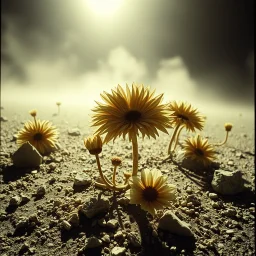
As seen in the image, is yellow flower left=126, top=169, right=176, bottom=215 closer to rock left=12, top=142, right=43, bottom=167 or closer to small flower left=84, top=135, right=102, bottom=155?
small flower left=84, top=135, right=102, bottom=155

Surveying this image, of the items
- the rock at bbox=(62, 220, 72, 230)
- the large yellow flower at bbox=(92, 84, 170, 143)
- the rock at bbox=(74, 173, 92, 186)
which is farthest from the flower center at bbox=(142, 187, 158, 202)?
the rock at bbox=(74, 173, 92, 186)

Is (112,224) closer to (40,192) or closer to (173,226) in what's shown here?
(173,226)

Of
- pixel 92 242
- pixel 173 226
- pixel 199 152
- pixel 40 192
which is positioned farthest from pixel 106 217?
pixel 199 152

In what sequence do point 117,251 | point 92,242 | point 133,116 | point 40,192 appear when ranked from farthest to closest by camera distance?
1. point 40,192
2. point 133,116
3. point 92,242
4. point 117,251

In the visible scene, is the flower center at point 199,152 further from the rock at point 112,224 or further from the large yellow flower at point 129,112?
the rock at point 112,224

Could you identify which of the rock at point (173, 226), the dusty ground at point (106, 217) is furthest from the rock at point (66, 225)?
the rock at point (173, 226)
